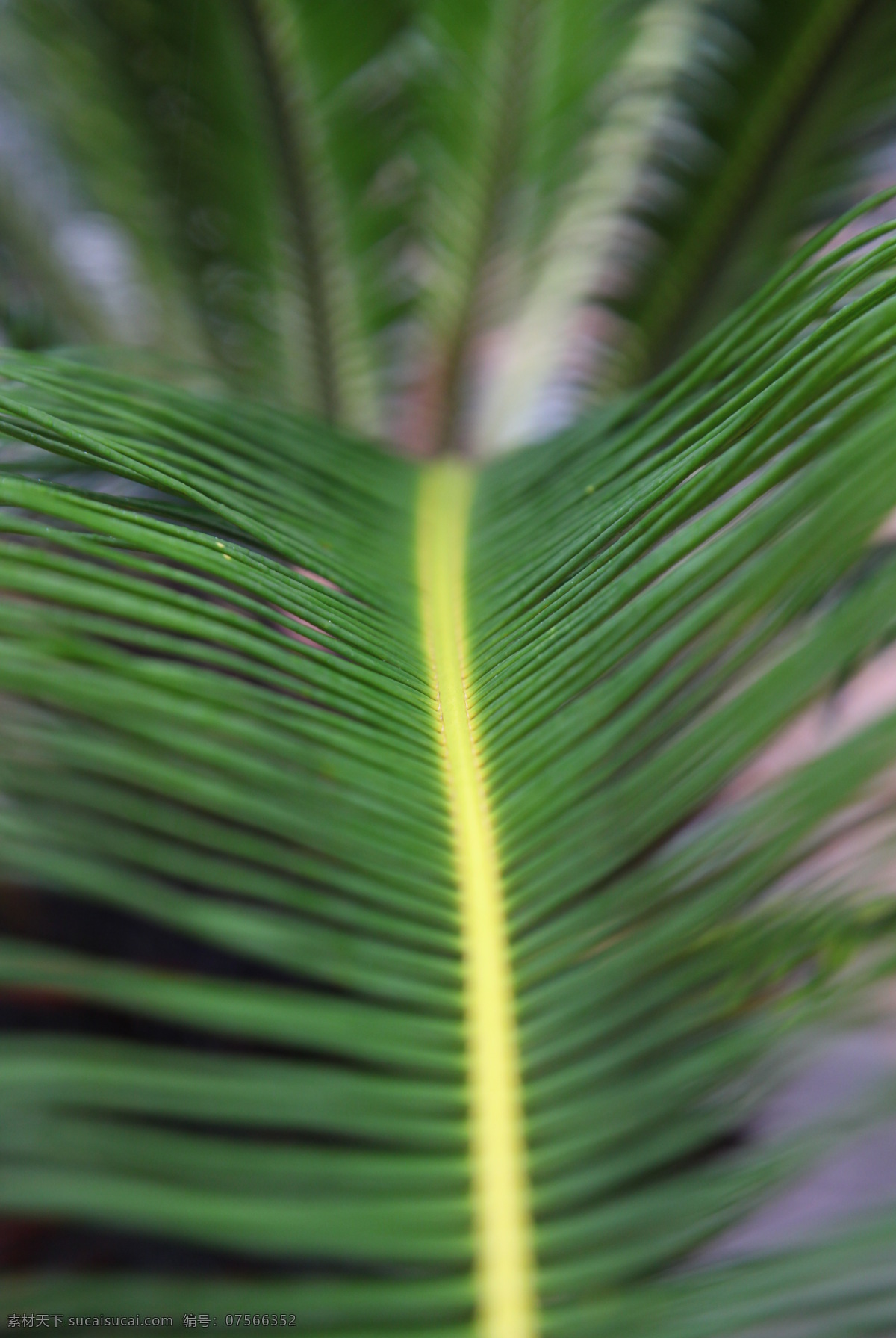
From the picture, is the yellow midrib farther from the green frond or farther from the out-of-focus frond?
the out-of-focus frond

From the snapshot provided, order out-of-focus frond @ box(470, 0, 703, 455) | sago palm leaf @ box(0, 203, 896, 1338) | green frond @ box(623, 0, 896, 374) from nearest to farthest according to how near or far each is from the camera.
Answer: sago palm leaf @ box(0, 203, 896, 1338)
green frond @ box(623, 0, 896, 374)
out-of-focus frond @ box(470, 0, 703, 455)

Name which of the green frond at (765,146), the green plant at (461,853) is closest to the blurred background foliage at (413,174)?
the green frond at (765,146)

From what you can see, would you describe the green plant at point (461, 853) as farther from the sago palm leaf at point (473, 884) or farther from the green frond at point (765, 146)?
the green frond at point (765, 146)

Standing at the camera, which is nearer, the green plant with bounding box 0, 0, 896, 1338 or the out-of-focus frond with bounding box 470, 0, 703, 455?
the green plant with bounding box 0, 0, 896, 1338

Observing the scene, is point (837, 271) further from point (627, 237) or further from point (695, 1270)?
point (627, 237)

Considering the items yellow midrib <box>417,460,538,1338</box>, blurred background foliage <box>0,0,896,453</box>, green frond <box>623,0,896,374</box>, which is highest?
blurred background foliage <box>0,0,896,453</box>

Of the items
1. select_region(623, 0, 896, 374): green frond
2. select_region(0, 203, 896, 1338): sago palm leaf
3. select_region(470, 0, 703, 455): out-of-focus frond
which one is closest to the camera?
select_region(0, 203, 896, 1338): sago palm leaf

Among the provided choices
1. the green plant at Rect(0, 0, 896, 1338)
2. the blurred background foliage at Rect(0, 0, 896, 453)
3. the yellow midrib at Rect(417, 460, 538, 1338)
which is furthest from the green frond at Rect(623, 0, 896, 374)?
the yellow midrib at Rect(417, 460, 538, 1338)

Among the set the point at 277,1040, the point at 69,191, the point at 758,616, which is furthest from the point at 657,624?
the point at 69,191
